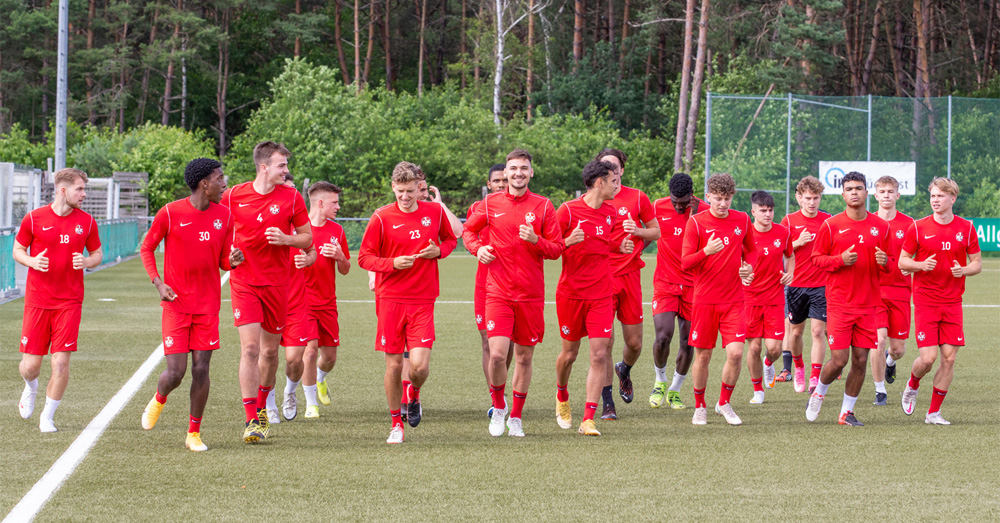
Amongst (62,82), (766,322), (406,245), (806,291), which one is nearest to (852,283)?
(766,322)

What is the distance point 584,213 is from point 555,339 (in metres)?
6.02

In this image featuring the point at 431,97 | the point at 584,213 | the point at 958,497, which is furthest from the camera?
the point at 431,97

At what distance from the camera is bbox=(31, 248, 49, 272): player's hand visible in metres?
7.44

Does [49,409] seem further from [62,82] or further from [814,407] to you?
[62,82]

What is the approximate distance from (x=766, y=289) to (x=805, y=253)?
0.87 metres

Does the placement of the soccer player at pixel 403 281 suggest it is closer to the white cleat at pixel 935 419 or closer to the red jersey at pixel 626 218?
the red jersey at pixel 626 218

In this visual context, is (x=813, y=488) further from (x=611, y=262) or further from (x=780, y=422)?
(x=611, y=262)

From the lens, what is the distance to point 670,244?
903 centimetres

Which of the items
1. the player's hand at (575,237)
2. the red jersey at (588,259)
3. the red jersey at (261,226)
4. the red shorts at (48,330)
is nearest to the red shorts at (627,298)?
the red jersey at (588,259)

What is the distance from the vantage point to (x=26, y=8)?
2121 inches

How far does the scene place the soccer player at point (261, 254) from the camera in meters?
7.22

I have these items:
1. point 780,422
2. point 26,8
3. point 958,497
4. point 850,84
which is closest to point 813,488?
point 958,497

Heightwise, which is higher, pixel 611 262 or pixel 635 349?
pixel 611 262

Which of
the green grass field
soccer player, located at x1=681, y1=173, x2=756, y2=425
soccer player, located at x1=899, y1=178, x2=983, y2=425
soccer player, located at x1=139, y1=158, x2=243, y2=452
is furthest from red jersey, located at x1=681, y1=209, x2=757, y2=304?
soccer player, located at x1=139, y1=158, x2=243, y2=452
